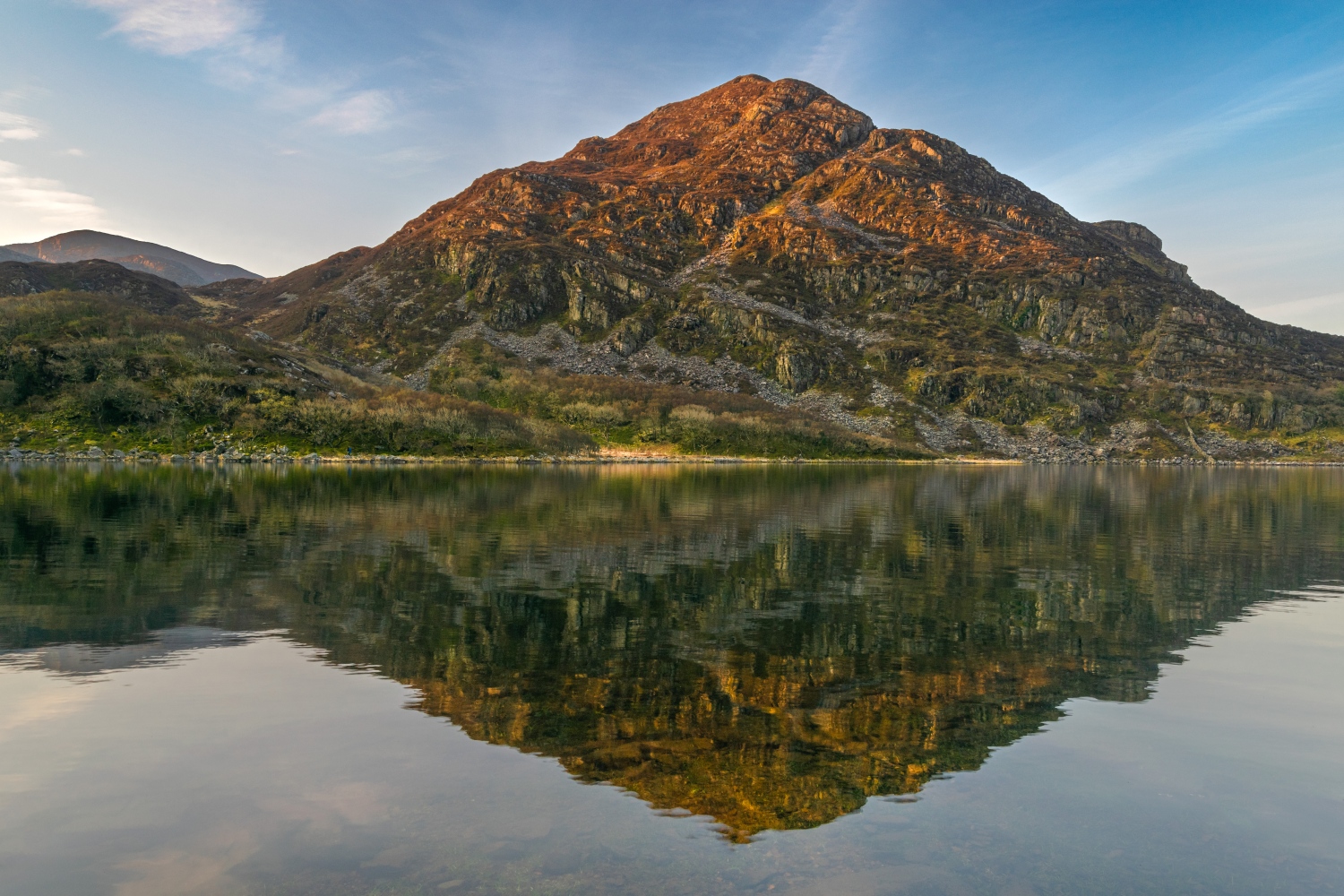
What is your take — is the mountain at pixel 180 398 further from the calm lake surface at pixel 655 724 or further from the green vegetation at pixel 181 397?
the calm lake surface at pixel 655 724

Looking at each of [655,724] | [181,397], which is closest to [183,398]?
[181,397]

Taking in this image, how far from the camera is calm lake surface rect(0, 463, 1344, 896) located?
33.7 feet

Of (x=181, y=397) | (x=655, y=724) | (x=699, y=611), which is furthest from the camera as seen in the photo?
(x=181, y=397)

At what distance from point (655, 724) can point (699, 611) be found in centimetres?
A: 1066

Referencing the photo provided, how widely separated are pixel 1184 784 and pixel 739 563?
23.3 meters

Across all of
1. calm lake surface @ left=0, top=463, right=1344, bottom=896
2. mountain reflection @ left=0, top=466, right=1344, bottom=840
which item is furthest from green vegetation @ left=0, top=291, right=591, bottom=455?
calm lake surface @ left=0, top=463, right=1344, bottom=896

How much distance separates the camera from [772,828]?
11.2 meters

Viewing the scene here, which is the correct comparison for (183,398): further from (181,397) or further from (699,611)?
(699,611)

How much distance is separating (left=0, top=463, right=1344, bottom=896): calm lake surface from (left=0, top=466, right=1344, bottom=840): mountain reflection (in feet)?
0.49

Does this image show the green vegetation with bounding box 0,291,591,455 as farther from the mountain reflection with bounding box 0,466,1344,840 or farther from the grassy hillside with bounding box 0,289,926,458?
the mountain reflection with bounding box 0,466,1344,840

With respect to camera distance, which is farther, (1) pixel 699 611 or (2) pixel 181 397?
(2) pixel 181 397

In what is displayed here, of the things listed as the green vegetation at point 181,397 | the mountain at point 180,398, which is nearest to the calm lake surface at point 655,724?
the mountain at point 180,398

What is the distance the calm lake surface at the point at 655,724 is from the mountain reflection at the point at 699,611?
0.49ft

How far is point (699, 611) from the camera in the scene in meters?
25.6
